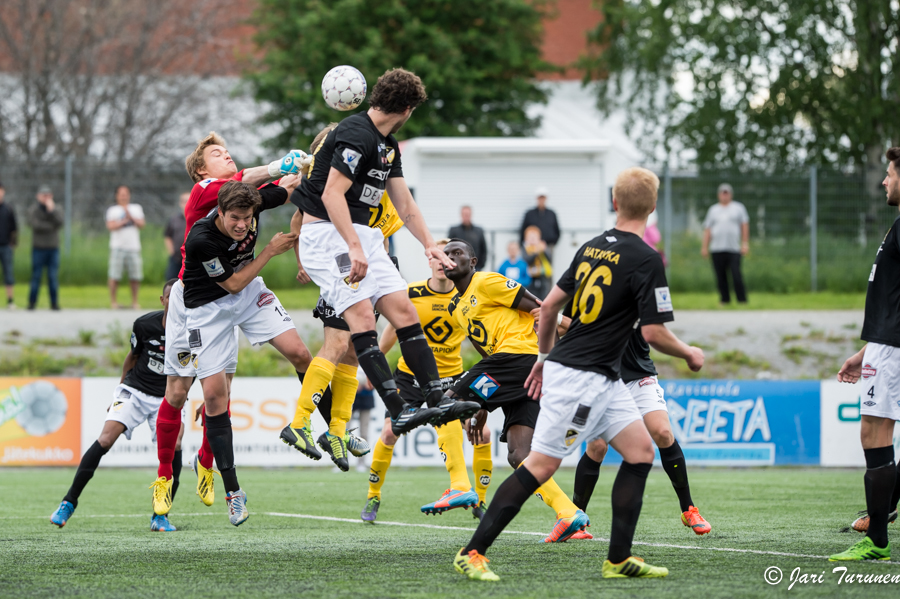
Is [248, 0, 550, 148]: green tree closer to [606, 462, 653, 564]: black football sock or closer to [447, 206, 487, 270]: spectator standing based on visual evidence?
[447, 206, 487, 270]: spectator standing

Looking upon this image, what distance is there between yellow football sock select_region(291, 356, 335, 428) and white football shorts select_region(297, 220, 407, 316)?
97 centimetres

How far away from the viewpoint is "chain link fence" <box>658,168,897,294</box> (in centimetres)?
2031

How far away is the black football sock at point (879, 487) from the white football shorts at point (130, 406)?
551cm

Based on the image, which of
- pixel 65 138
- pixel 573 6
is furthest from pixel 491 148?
pixel 573 6

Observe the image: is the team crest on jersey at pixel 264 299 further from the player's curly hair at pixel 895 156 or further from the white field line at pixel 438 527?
the player's curly hair at pixel 895 156

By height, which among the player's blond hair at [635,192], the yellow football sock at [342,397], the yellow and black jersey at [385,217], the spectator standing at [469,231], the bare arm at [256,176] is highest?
the bare arm at [256,176]

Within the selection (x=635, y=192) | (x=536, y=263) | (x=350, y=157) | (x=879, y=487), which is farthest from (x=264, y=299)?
(x=536, y=263)

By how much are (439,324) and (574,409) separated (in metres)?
3.58

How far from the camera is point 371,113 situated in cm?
666

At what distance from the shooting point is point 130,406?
8.84m

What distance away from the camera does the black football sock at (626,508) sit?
5.48 m

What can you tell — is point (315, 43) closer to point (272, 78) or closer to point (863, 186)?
point (272, 78)

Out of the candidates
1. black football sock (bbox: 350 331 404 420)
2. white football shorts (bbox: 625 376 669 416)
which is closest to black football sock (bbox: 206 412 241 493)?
black football sock (bbox: 350 331 404 420)

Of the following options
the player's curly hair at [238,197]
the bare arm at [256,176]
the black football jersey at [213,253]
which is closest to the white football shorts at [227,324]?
the black football jersey at [213,253]
